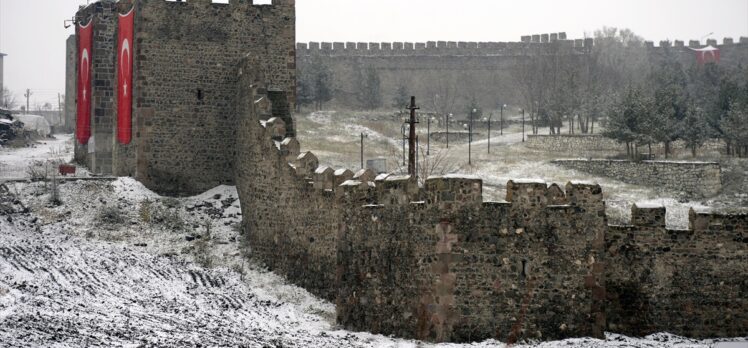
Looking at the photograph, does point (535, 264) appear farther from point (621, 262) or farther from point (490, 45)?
point (490, 45)

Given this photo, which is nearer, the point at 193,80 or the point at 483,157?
the point at 193,80

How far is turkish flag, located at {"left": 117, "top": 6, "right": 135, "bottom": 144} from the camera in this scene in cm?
3875

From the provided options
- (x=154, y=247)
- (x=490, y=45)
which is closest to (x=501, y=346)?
(x=154, y=247)

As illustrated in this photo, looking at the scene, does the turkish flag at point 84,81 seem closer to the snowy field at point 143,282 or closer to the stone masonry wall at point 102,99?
the stone masonry wall at point 102,99

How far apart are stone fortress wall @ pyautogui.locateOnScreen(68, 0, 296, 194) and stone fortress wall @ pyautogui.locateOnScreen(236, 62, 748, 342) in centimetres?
1010

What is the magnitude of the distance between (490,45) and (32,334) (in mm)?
81529

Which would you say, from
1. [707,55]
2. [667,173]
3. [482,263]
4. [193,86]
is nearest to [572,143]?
[667,173]

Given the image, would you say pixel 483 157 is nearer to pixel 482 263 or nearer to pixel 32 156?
pixel 32 156

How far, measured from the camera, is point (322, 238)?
3056 cm

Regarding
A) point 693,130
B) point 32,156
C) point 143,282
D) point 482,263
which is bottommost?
point 143,282

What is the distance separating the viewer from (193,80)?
38531 mm

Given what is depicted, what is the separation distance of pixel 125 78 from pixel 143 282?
9.79 m

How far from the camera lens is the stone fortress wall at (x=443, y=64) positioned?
97875 millimetres

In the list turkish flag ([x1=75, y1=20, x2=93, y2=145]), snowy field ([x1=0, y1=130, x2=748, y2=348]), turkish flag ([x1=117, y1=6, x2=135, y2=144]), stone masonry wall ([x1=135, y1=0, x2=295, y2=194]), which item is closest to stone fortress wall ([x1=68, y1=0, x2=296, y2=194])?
stone masonry wall ([x1=135, y1=0, x2=295, y2=194])
